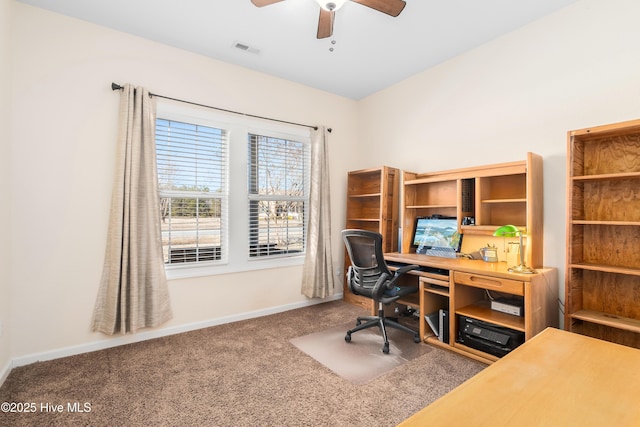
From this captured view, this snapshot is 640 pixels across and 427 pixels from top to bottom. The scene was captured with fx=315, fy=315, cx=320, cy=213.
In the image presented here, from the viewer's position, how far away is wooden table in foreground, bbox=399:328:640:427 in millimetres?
779

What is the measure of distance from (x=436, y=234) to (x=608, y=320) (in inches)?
60.2

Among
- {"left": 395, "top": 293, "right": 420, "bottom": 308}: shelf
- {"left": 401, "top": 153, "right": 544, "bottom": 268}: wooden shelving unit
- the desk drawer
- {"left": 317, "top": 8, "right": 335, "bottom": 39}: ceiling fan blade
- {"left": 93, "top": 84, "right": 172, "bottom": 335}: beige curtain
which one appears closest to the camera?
{"left": 317, "top": 8, "right": 335, "bottom": 39}: ceiling fan blade

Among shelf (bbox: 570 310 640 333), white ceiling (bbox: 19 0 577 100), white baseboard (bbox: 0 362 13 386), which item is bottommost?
white baseboard (bbox: 0 362 13 386)

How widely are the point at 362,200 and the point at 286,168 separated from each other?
116cm

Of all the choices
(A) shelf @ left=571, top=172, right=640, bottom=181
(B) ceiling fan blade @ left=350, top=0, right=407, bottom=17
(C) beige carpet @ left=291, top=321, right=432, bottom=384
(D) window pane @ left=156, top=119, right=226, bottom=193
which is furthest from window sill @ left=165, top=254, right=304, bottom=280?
(A) shelf @ left=571, top=172, right=640, bottom=181

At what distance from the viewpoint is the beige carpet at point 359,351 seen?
2365 mm

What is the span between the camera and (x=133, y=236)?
2.74m

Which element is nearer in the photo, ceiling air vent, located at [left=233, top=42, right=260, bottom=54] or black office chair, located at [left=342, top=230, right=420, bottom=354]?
black office chair, located at [left=342, top=230, right=420, bottom=354]

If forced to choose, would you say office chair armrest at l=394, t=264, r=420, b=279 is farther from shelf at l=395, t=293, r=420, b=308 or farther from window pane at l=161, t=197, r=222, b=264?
window pane at l=161, t=197, r=222, b=264

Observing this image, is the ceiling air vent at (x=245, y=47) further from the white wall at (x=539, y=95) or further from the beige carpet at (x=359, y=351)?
the beige carpet at (x=359, y=351)

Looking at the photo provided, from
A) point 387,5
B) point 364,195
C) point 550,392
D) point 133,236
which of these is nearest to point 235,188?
point 133,236

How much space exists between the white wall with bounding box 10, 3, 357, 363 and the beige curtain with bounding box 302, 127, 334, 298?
141 cm

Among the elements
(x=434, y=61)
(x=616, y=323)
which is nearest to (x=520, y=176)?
(x=616, y=323)

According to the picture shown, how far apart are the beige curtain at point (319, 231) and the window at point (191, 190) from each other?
3.45 feet
